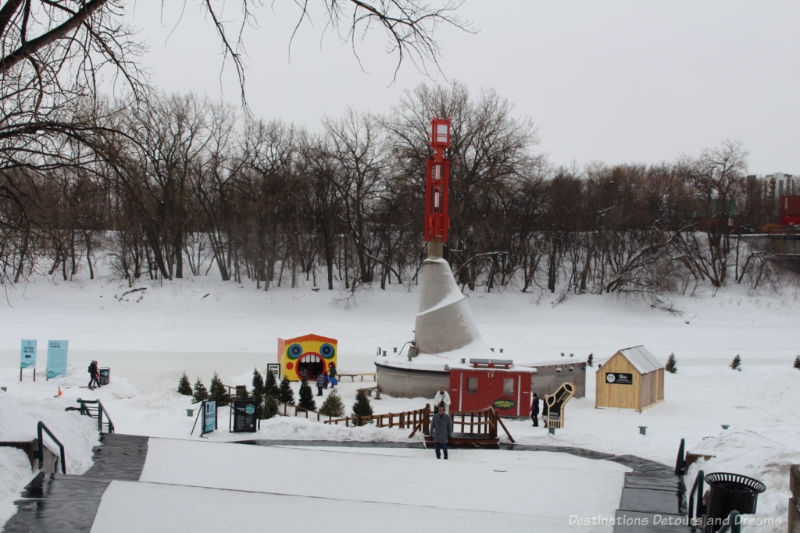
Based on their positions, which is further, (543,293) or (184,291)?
(543,293)

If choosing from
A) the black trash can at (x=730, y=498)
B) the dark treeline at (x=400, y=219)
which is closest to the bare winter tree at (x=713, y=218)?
the dark treeline at (x=400, y=219)

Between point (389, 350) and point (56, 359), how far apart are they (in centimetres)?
1575

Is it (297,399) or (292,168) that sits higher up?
(292,168)

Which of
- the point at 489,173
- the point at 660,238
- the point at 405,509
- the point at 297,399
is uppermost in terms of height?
the point at 489,173

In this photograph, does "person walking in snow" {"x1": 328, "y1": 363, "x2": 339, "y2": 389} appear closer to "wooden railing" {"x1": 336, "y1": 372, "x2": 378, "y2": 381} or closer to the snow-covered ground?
"wooden railing" {"x1": 336, "y1": 372, "x2": 378, "y2": 381}

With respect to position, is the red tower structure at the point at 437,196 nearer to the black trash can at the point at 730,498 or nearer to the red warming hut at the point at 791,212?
the black trash can at the point at 730,498

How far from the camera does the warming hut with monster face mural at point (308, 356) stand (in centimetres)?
2761

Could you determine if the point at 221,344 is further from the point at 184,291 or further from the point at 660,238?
the point at 660,238

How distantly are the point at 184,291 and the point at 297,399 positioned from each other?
83.3 ft

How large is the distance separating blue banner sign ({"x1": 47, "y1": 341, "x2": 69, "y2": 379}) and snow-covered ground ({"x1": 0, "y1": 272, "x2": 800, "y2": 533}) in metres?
0.52

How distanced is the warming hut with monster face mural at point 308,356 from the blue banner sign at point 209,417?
468 inches

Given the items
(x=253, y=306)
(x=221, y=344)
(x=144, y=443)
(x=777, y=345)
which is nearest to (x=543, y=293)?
(x=777, y=345)

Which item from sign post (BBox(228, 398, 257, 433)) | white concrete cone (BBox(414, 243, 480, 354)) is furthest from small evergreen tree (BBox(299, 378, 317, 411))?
sign post (BBox(228, 398, 257, 433))

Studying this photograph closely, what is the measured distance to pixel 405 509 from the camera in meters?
7.70
